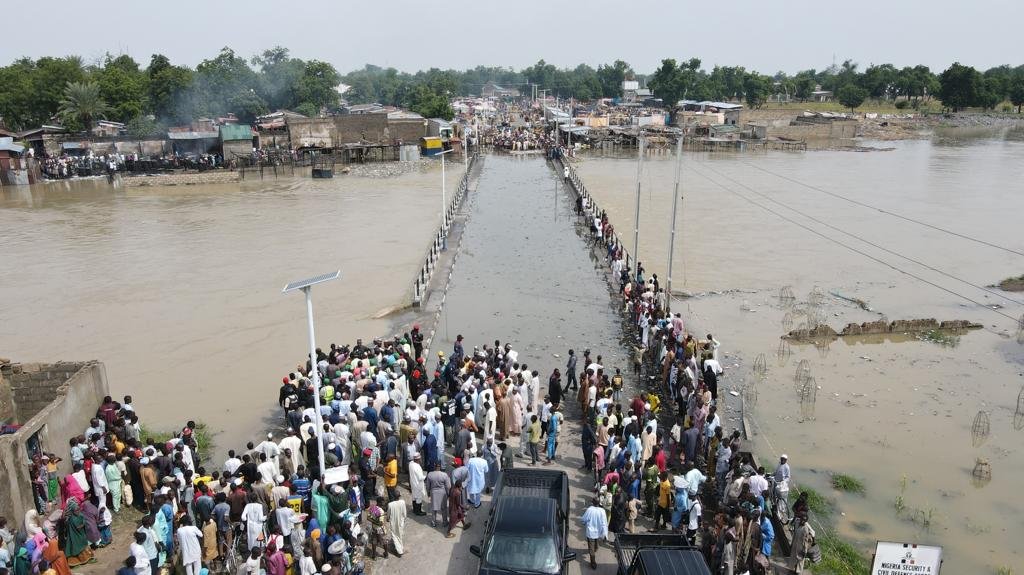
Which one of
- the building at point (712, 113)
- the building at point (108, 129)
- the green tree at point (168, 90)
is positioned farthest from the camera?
the building at point (712, 113)

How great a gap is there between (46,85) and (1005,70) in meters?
195

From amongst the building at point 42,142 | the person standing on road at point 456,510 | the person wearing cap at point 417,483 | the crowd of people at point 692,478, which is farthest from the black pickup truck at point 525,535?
the building at point 42,142

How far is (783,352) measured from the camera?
17.1 metres

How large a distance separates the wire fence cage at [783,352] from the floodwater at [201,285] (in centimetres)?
1022

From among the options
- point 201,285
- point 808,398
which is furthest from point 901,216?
point 201,285

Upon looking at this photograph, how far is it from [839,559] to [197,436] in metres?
10.8

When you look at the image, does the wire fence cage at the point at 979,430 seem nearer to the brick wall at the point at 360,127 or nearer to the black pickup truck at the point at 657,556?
the black pickup truck at the point at 657,556

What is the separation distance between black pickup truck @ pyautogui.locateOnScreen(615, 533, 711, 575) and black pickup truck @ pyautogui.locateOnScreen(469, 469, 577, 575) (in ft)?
2.17

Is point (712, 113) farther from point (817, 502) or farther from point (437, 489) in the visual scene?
point (437, 489)

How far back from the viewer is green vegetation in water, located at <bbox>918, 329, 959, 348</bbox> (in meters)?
17.9

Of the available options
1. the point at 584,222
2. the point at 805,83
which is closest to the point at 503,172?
the point at 584,222

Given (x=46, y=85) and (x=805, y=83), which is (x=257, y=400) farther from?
(x=805, y=83)

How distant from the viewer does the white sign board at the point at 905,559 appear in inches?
279

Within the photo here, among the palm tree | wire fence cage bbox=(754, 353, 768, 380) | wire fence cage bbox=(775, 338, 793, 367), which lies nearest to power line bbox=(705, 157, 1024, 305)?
wire fence cage bbox=(775, 338, 793, 367)
